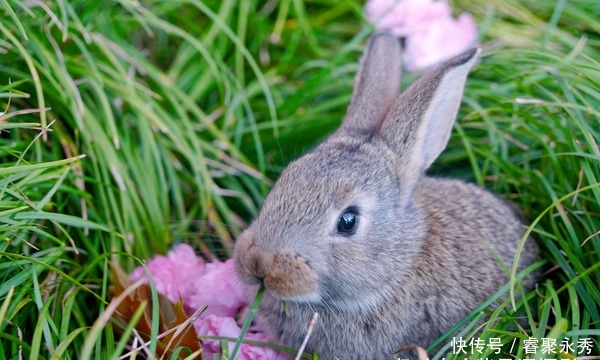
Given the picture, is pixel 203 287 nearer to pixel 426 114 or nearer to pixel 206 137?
pixel 206 137

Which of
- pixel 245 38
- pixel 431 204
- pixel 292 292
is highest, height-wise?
pixel 245 38

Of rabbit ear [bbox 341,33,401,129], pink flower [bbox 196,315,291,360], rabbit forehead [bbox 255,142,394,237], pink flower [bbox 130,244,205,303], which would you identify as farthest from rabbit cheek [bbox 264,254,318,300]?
rabbit ear [bbox 341,33,401,129]

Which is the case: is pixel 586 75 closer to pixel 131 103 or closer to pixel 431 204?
pixel 431 204

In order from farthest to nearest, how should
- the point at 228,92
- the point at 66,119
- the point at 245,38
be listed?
the point at 245,38 → the point at 228,92 → the point at 66,119

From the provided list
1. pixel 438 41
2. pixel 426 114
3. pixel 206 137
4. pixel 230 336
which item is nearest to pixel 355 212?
pixel 426 114

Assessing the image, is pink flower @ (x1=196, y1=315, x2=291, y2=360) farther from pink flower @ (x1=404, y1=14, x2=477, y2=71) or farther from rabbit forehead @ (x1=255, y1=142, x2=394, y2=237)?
pink flower @ (x1=404, y1=14, x2=477, y2=71)

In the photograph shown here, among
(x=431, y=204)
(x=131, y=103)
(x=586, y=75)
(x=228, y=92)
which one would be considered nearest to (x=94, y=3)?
(x=131, y=103)
